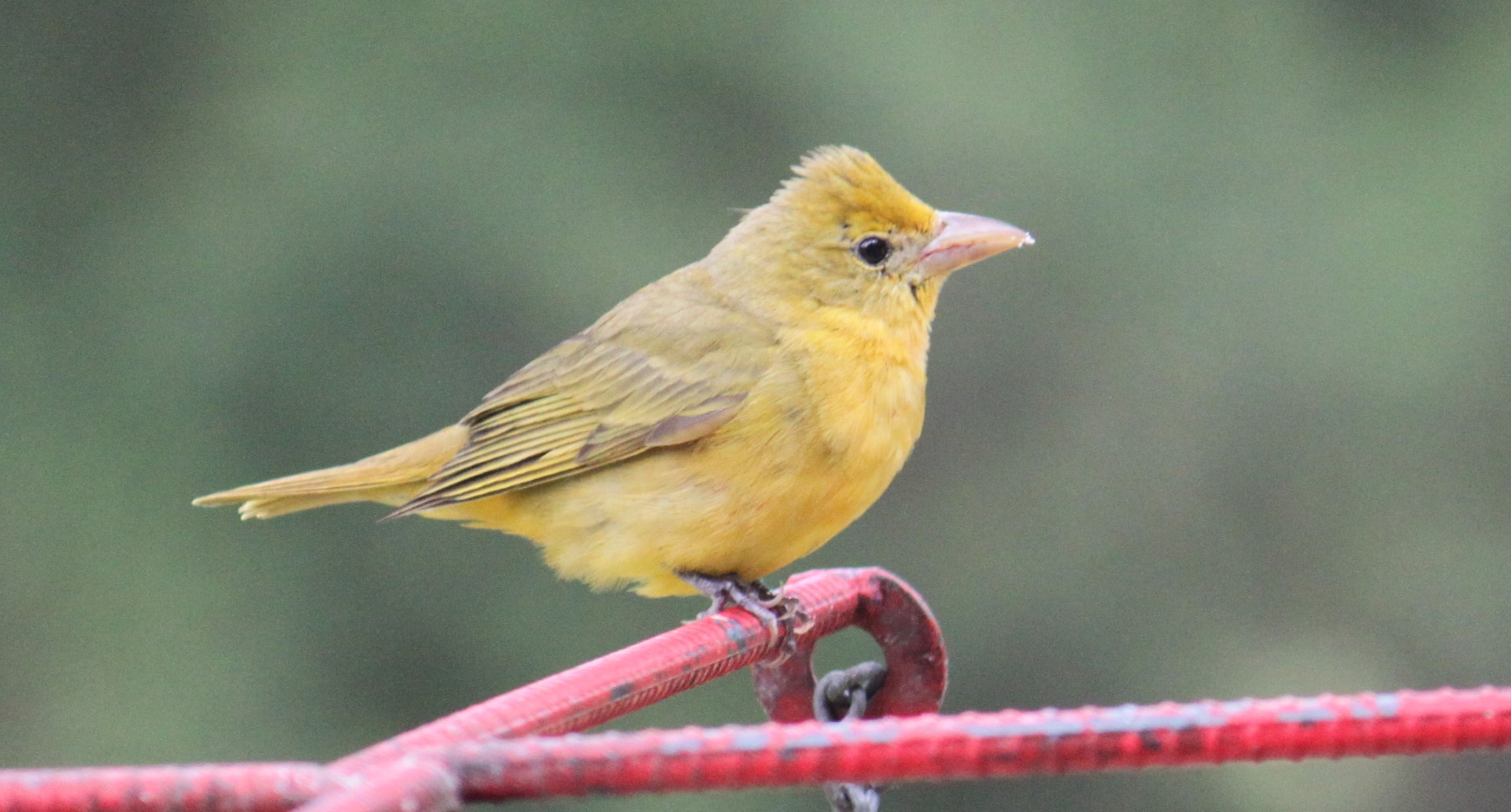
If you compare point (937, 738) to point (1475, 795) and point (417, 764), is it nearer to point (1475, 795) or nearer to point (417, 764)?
point (417, 764)

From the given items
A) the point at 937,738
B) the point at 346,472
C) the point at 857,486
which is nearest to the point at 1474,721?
the point at 937,738

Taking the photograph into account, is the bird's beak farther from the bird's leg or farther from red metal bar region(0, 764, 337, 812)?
red metal bar region(0, 764, 337, 812)

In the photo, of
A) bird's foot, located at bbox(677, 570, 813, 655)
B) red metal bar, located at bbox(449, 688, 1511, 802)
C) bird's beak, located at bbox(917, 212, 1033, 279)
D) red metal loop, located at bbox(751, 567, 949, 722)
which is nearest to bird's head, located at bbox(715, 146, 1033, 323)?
bird's beak, located at bbox(917, 212, 1033, 279)

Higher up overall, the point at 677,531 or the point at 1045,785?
the point at 677,531

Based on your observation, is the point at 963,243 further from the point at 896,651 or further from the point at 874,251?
the point at 896,651

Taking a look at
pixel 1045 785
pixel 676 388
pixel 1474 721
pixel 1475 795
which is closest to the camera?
pixel 1474 721

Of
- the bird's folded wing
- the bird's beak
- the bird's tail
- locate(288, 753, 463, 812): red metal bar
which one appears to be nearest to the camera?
locate(288, 753, 463, 812): red metal bar

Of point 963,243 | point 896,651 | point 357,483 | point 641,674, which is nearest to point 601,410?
point 357,483

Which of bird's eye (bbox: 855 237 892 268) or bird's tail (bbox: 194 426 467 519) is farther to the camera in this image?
bird's tail (bbox: 194 426 467 519)
